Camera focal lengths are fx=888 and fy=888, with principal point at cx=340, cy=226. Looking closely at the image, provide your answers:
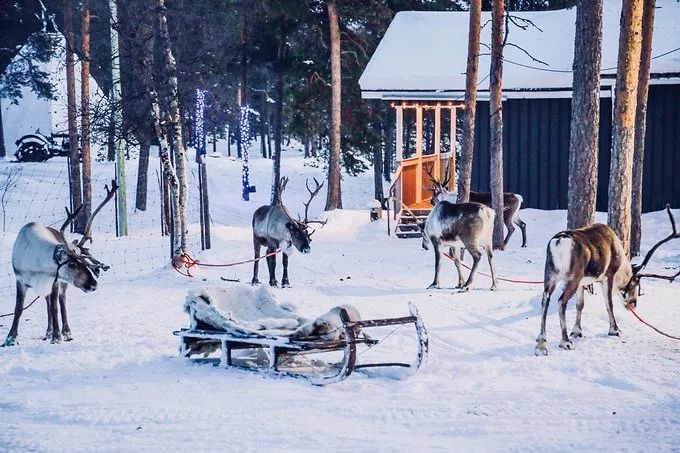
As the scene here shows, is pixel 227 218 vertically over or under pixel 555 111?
under

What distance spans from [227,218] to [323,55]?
6874 mm

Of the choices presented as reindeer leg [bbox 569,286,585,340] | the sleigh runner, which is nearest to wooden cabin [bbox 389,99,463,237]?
reindeer leg [bbox 569,286,585,340]

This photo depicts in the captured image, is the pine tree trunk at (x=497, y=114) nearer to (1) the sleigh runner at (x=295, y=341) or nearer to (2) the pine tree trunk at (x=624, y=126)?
(2) the pine tree trunk at (x=624, y=126)

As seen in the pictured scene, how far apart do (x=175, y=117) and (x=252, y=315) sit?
7.30 metres

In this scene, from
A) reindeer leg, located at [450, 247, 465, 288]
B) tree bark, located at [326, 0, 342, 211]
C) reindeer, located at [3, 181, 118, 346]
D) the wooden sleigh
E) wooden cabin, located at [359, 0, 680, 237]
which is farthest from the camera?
tree bark, located at [326, 0, 342, 211]

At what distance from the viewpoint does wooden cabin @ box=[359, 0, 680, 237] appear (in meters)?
22.2

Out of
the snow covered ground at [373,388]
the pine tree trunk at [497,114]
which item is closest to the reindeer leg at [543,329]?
the snow covered ground at [373,388]

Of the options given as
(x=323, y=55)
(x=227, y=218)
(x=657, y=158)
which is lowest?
(x=227, y=218)

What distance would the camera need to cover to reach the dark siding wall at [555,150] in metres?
22.3

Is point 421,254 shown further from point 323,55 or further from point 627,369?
point 323,55

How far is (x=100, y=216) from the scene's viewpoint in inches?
1104

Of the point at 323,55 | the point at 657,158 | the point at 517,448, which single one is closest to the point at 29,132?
the point at 323,55

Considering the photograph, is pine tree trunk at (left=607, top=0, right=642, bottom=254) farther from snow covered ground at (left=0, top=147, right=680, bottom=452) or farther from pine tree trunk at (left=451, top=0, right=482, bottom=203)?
pine tree trunk at (left=451, top=0, right=482, bottom=203)

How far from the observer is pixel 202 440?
6.70 m
